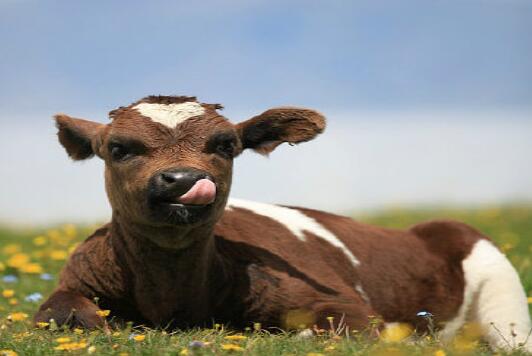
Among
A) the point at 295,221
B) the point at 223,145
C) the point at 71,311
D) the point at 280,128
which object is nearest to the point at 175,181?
the point at 223,145

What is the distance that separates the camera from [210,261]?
308 inches

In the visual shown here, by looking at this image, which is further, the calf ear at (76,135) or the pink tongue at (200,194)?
the calf ear at (76,135)

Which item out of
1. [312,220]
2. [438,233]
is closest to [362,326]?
[312,220]

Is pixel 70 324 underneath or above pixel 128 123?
underneath

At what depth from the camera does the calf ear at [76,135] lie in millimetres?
8078

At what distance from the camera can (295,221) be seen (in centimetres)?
939

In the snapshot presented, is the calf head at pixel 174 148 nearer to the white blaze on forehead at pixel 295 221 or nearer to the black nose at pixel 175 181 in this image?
the black nose at pixel 175 181

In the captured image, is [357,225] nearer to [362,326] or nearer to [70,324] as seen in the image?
[362,326]

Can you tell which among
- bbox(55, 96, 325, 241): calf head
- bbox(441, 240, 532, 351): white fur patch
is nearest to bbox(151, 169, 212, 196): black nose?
bbox(55, 96, 325, 241): calf head

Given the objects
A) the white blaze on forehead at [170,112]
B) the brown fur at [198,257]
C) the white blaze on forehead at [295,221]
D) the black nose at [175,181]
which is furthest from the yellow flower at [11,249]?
the black nose at [175,181]

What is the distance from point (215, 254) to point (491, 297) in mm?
3153

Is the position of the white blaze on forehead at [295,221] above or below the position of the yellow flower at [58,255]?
above

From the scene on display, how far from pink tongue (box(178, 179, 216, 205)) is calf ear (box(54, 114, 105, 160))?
1596 mm

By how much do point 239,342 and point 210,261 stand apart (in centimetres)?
138
